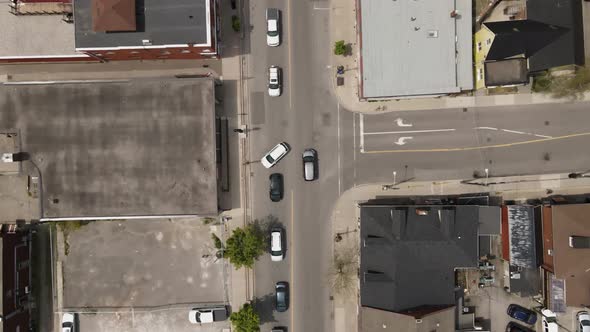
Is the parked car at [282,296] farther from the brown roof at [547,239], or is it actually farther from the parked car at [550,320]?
the parked car at [550,320]

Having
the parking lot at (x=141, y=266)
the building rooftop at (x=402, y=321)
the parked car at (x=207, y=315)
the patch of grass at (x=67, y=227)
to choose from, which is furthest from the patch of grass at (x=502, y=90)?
the patch of grass at (x=67, y=227)

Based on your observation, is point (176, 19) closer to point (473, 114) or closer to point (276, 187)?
point (276, 187)

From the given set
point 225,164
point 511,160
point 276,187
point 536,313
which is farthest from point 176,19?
point 536,313

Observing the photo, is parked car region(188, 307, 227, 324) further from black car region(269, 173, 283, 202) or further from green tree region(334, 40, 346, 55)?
green tree region(334, 40, 346, 55)

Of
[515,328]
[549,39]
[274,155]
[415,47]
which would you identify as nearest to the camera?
[549,39]

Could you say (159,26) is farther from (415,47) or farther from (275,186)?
(415,47)

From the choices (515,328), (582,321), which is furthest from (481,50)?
(582,321)

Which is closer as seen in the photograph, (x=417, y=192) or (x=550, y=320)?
(x=550, y=320)
